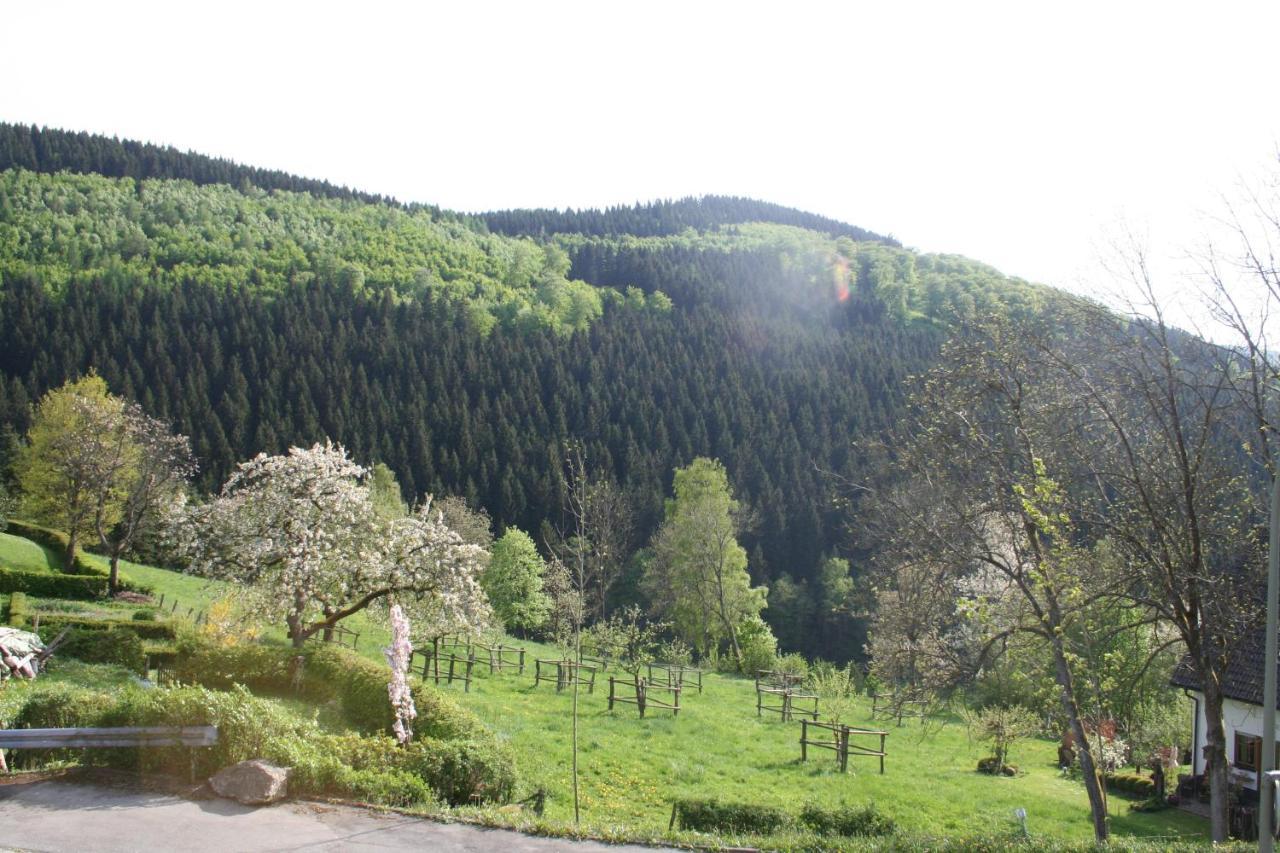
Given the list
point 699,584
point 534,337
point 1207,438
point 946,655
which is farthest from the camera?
point 534,337

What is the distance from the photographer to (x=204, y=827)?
10844 mm

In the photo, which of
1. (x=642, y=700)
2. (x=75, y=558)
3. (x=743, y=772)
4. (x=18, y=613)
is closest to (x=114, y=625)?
(x=18, y=613)

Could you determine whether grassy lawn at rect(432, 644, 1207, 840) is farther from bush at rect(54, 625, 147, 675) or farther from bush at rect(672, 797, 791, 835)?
bush at rect(54, 625, 147, 675)

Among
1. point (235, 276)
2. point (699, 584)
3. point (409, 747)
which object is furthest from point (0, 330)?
point (409, 747)

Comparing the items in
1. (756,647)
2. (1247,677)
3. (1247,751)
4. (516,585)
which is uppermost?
(1247,677)

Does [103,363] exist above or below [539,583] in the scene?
above

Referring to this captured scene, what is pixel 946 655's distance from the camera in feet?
54.7

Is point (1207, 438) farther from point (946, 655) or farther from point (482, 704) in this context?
point (482, 704)

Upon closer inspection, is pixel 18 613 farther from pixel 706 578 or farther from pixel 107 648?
pixel 706 578

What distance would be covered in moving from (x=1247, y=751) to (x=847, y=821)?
1530cm

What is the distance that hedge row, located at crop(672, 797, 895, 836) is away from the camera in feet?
44.1

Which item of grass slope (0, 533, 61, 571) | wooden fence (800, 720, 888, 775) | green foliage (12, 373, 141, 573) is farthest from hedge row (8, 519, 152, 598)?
wooden fence (800, 720, 888, 775)

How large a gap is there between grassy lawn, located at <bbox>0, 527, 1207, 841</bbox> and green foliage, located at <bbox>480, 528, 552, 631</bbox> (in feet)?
88.1

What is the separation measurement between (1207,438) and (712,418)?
89.5 m
